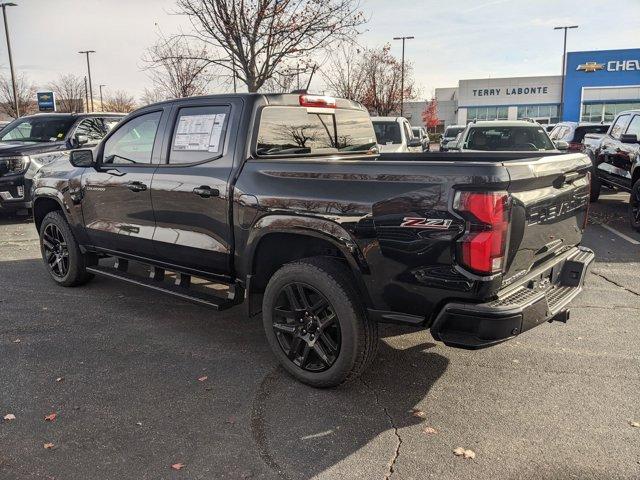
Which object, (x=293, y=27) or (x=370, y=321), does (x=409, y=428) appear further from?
(x=293, y=27)

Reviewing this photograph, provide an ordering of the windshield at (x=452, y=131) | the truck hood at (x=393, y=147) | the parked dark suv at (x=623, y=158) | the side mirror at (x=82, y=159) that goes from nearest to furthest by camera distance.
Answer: the side mirror at (x=82, y=159)
the parked dark suv at (x=623, y=158)
the truck hood at (x=393, y=147)
the windshield at (x=452, y=131)

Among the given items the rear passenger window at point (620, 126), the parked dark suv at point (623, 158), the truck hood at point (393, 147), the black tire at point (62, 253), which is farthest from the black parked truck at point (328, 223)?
the truck hood at point (393, 147)

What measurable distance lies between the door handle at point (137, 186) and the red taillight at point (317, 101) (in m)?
1.52

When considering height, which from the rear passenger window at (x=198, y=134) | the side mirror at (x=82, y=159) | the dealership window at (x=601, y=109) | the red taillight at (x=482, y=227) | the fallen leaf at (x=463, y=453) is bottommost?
the fallen leaf at (x=463, y=453)

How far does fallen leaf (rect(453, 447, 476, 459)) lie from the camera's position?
2870mm

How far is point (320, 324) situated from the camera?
353 cm

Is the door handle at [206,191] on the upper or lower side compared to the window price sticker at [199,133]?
lower

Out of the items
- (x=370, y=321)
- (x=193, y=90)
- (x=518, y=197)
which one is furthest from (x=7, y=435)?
(x=193, y=90)

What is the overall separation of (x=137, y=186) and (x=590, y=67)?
56320mm

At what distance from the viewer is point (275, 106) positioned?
4109mm

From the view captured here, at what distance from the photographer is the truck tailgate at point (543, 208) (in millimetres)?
2965

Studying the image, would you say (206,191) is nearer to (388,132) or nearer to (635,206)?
(635,206)

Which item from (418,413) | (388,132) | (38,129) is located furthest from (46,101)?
(418,413)

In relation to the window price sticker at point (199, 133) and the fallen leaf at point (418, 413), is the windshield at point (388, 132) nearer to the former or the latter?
the window price sticker at point (199, 133)
